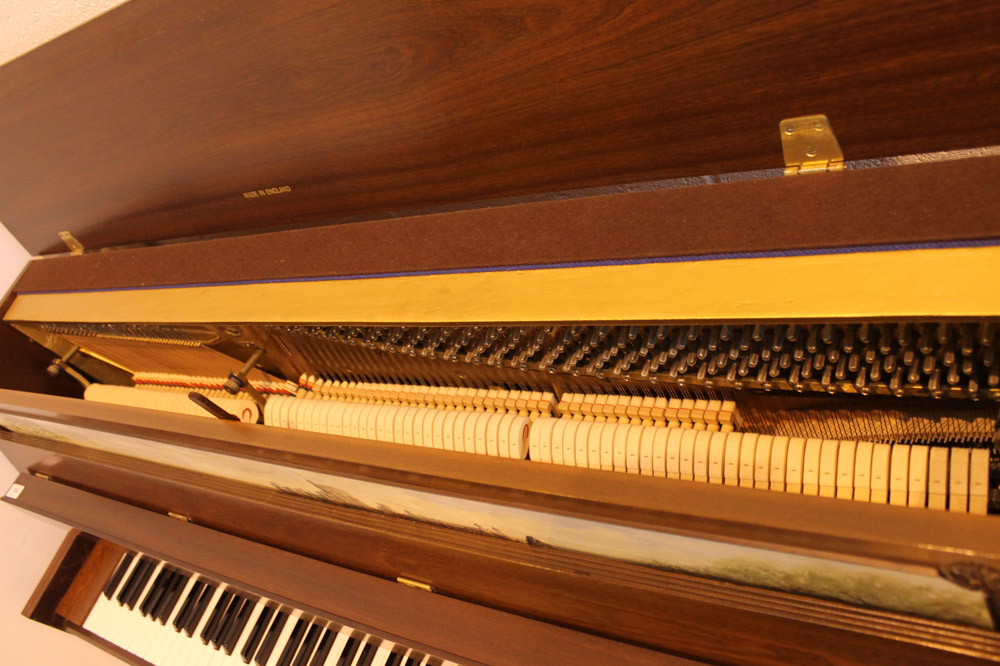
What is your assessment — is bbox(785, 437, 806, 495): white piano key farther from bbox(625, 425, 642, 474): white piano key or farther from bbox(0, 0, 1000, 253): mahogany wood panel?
bbox(0, 0, 1000, 253): mahogany wood panel

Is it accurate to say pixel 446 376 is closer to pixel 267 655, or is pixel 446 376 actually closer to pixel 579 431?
pixel 579 431

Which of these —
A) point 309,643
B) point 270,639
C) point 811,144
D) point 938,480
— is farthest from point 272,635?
point 811,144

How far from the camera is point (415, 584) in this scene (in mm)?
1773

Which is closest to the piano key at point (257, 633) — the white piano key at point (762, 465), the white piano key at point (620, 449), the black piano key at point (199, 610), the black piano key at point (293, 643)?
the black piano key at point (293, 643)

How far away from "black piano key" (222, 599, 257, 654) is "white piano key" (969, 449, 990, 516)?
194cm

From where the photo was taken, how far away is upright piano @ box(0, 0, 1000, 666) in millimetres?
1121

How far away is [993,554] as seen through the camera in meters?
0.95

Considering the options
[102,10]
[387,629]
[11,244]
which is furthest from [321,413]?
[11,244]

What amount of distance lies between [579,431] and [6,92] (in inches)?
70.5

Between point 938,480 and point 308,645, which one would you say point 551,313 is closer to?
point 938,480

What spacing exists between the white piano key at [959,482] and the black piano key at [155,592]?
2.33 meters

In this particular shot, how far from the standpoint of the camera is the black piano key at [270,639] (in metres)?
2.17

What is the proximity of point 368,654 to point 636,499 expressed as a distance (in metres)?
1.09

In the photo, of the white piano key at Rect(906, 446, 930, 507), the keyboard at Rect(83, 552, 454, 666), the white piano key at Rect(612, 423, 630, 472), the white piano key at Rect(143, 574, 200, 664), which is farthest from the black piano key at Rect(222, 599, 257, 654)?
the white piano key at Rect(906, 446, 930, 507)
